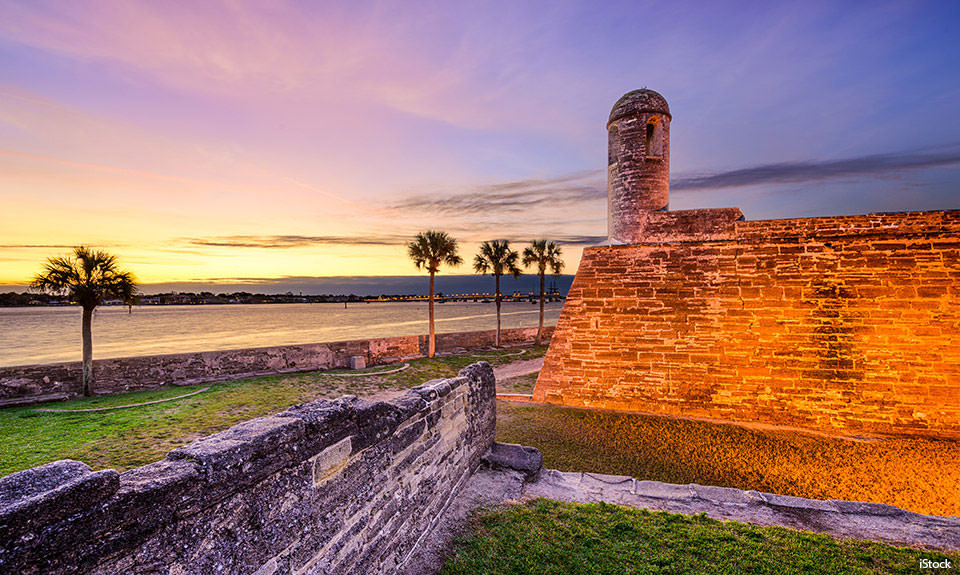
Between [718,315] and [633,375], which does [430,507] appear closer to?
[633,375]

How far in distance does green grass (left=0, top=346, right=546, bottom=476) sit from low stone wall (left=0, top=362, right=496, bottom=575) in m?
5.56

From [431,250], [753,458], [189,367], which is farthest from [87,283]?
[753,458]

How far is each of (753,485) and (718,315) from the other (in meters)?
4.34

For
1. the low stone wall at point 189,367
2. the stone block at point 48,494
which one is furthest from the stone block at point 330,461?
the low stone wall at point 189,367

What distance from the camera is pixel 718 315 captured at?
938 cm

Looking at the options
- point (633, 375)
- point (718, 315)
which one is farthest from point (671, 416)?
point (718, 315)

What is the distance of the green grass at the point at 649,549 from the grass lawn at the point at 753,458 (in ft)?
6.70

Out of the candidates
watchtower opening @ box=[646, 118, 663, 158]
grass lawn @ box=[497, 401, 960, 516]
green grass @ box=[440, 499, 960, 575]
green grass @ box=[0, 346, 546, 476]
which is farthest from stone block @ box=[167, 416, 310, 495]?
watchtower opening @ box=[646, 118, 663, 158]

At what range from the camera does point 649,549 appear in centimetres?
382

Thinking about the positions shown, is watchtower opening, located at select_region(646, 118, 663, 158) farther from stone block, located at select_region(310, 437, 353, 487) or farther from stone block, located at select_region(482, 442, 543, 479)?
stone block, located at select_region(310, 437, 353, 487)

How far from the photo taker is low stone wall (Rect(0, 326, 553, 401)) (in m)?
9.79

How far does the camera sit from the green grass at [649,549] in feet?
11.6

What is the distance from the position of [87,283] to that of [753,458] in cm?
1608

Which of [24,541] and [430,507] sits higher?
[24,541]
